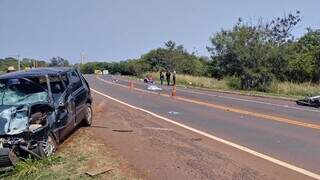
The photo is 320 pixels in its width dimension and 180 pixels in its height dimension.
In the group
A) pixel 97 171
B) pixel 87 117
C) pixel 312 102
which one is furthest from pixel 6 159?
pixel 312 102

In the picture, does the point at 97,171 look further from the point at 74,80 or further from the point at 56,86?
the point at 74,80

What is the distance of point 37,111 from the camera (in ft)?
33.2

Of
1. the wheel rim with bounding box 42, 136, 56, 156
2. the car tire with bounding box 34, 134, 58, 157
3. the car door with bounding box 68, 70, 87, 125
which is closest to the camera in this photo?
the car tire with bounding box 34, 134, 58, 157

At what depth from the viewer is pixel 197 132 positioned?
1459cm

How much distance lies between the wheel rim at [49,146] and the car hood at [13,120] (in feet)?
1.74

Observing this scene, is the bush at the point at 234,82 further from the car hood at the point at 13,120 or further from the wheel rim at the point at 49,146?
the car hood at the point at 13,120

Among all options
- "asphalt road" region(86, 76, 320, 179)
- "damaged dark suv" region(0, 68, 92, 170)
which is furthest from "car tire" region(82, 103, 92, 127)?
"asphalt road" region(86, 76, 320, 179)

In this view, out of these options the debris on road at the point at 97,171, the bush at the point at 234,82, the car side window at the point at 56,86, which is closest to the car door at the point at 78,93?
the car side window at the point at 56,86

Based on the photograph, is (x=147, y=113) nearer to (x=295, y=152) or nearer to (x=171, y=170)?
(x=295, y=152)

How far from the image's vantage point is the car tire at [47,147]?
9.45 meters

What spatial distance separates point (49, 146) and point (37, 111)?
733 millimetres

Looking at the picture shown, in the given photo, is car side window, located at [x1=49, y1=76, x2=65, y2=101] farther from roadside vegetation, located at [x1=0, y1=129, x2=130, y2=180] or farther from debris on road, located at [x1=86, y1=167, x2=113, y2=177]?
debris on road, located at [x1=86, y1=167, x2=113, y2=177]

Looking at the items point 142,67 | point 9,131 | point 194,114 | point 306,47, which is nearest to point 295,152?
point 9,131

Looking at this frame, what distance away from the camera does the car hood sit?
9.20 meters
